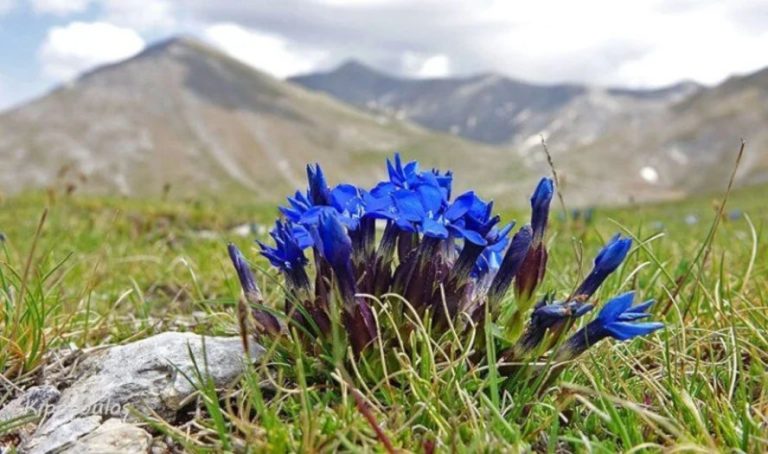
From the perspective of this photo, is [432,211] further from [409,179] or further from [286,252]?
[286,252]

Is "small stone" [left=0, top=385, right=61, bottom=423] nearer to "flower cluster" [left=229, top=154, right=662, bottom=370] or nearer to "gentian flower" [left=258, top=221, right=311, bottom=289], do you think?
"flower cluster" [left=229, top=154, right=662, bottom=370]

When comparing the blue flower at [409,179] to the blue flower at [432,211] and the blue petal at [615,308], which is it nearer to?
the blue flower at [432,211]

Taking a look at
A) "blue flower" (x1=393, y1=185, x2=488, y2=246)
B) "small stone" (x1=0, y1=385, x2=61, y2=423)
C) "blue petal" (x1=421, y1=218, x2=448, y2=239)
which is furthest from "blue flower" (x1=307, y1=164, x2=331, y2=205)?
"small stone" (x1=0, y1=385, x2=61, y2=423)

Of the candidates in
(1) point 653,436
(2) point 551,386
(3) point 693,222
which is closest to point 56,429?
(2) point 551,386

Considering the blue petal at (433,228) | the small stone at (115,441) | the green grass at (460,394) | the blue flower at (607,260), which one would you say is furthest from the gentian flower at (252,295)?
the blue flower at (607,260)

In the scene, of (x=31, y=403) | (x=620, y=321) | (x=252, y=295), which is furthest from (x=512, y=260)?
(x=31, y=403)

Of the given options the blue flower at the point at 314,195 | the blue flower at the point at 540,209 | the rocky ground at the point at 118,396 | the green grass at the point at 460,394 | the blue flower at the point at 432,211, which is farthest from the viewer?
the blue flower at the point at 540,209

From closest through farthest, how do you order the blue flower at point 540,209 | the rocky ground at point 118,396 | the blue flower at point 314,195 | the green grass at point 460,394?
the green grass at point 460,394 < the rocky ground at point 118,396 < the blue flower at point 314,195 < the blue flower at point 540,209

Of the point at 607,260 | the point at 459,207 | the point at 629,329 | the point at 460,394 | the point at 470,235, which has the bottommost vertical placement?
the point at 460,394
